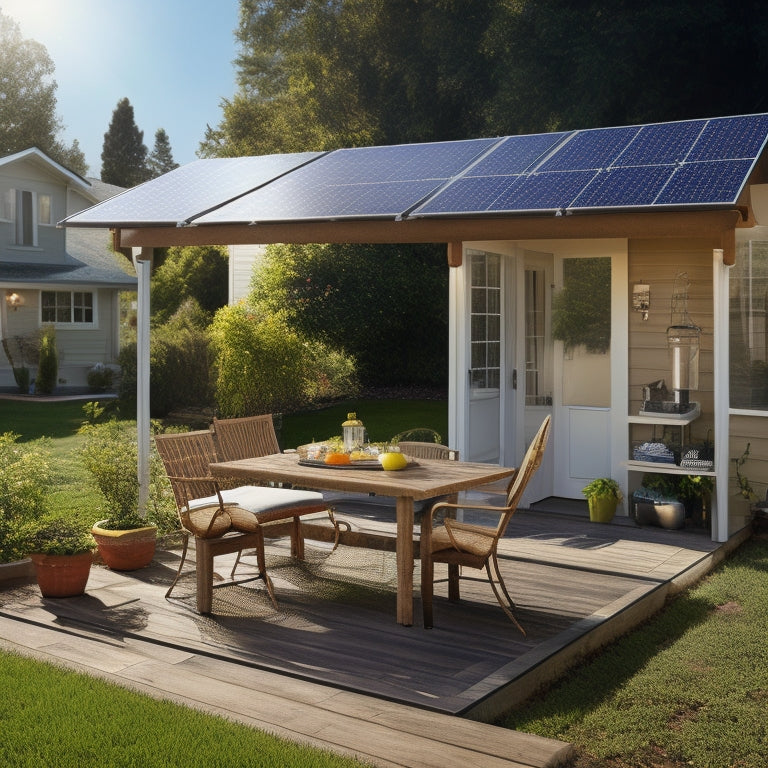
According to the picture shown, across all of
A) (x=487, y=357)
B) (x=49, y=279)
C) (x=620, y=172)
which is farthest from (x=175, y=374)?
(x=620, y=172)

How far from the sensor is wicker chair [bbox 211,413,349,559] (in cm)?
722

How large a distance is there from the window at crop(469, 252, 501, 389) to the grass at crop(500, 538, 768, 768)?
304cm

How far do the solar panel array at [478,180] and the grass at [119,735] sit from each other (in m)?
3.99

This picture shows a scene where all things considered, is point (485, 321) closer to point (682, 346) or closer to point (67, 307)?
point (682, 346)

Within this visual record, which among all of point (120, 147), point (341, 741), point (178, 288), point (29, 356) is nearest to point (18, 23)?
point (120, 147)

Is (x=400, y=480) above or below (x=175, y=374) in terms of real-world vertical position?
below

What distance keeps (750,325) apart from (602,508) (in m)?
1.94

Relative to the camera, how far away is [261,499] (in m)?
6.52

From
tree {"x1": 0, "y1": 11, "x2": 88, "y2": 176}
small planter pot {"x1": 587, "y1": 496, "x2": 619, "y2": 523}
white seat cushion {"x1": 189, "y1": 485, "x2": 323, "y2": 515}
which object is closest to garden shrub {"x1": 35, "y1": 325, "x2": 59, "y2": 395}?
small planter pot {"x1": 587, "y1": 496, "x2": 619, "y2": 523}

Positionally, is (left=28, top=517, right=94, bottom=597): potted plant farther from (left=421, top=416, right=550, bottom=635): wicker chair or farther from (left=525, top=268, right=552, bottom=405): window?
(left=525, top=268, right=552, bottom=405): window

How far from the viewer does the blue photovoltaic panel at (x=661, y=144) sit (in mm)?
7441

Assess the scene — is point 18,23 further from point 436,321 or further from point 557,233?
point 557,233

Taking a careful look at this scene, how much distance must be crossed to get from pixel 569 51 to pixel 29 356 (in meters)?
12.4

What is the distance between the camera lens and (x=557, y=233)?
274 inches
